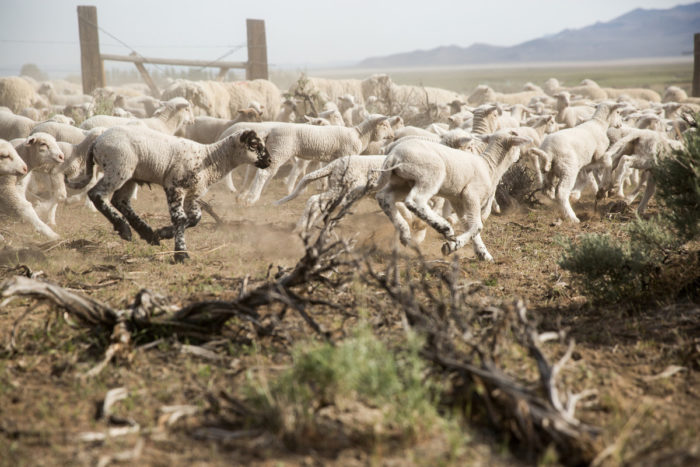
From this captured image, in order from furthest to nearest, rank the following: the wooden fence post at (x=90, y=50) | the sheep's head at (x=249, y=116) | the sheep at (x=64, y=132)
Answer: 1. the wooden fence post at (x=90, y=50)
2. the sheep's head at (x=249, y=116)
3. the sheep at (x=64, y=132)

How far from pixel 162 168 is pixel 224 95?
1198cm

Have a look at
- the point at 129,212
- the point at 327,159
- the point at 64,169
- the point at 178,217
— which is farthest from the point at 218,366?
the point at 327,159

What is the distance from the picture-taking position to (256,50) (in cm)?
2047

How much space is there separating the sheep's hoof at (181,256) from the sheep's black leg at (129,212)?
0.62 m

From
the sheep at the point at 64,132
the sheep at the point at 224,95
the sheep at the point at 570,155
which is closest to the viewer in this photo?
the sheep at the point at 64,132

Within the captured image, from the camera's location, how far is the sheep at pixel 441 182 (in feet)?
23.5

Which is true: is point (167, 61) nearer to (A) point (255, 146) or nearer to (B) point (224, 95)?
(B) point (224, 95)

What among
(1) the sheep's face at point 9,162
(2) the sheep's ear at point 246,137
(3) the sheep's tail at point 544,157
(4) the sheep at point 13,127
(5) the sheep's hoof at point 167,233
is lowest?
(5) the sheep's hoof at point 167,233

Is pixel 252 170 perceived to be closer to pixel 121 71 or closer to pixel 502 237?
pixel 502 237

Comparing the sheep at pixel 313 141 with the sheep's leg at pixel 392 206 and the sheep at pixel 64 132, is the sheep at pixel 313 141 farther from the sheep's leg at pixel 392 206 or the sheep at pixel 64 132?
the sheep's leg at pixel 392 206

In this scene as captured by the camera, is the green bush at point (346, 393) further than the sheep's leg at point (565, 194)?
No

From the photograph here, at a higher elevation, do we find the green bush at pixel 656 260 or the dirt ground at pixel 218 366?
the green bush at pixel 656 260

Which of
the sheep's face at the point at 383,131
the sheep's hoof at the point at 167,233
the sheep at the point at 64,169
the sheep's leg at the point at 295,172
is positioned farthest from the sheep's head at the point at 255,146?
the sheep's leg at the point at 295,172

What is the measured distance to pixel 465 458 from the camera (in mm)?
3193
